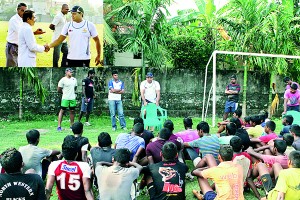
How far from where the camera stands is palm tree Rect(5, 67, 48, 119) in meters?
13.6

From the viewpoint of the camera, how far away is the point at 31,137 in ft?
21.0

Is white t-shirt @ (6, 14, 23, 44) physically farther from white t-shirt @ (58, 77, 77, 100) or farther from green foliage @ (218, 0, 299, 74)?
green foliage @ (218, 0, 299, 74)

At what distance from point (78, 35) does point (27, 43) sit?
134cm

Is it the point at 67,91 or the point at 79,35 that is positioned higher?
the point at 79,35

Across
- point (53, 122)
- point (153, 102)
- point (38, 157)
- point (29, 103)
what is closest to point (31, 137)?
point (38, 157)

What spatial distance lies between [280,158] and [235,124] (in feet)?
4.45

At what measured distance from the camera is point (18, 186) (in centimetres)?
450

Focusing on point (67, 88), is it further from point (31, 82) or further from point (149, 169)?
point (149, 169)

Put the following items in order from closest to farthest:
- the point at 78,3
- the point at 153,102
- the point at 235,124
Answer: the point at 235,124
the point at 153,102
the point at 78,3

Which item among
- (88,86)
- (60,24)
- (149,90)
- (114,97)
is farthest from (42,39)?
(149,90)

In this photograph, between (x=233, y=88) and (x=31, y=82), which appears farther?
(x=31, y=82)

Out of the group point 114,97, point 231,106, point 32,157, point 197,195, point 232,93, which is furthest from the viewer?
point 231,106

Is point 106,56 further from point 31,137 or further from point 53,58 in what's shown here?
point 31,137

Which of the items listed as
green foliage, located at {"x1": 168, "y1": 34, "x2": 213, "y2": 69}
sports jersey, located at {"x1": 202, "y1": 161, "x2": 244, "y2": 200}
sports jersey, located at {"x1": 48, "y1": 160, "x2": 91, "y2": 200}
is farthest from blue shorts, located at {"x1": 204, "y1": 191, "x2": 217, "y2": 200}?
green foliage, located at {"x1": 168, "y1": 34, "x2": 213, "y2": 69}
